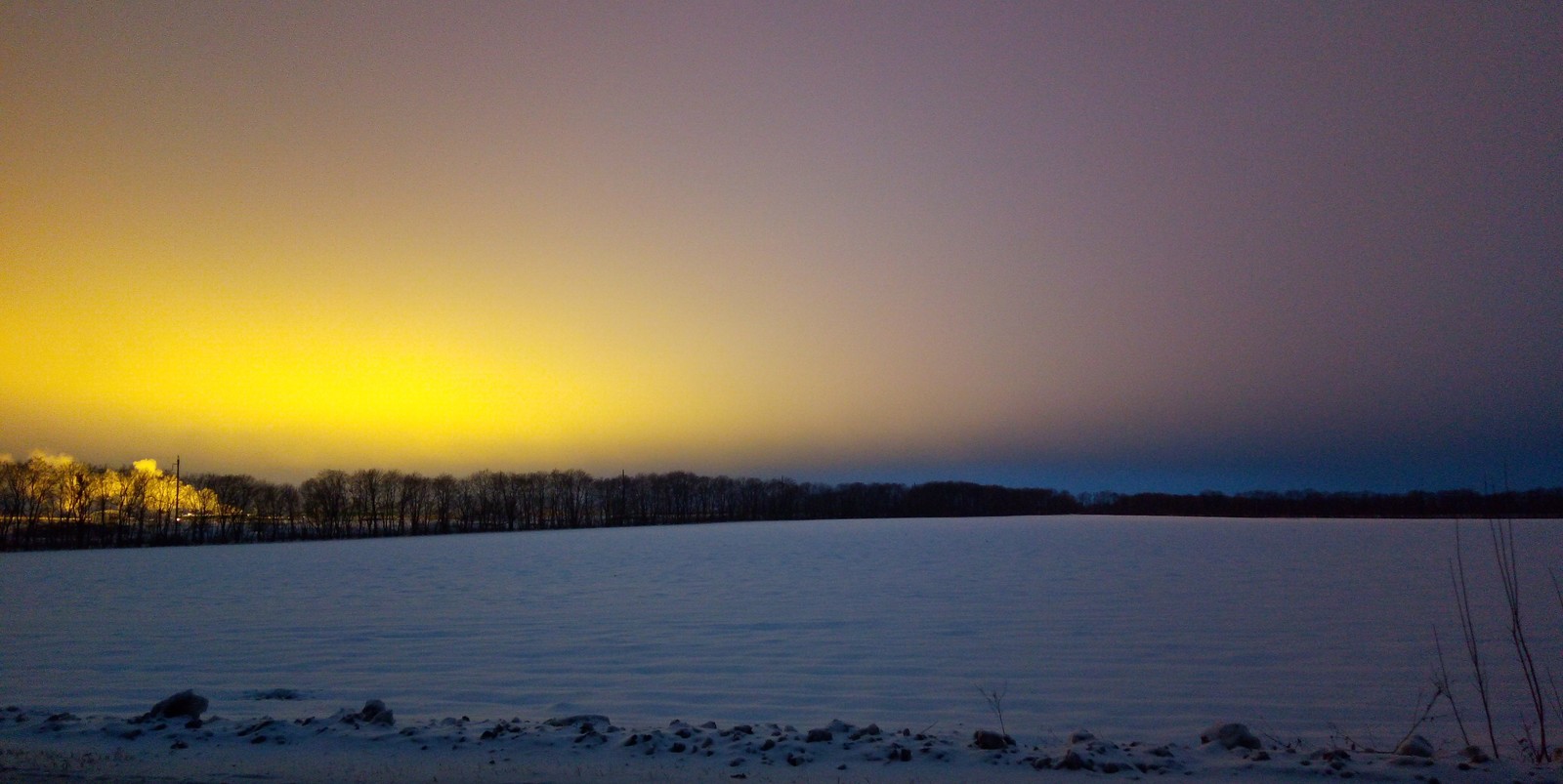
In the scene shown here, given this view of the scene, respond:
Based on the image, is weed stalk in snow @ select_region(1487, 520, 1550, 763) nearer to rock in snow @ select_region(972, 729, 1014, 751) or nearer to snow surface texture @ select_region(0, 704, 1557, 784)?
snow surface texture @ select_region(0, 704, 1557, 784)

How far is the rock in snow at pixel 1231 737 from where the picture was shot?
Answer: 698 centimetres

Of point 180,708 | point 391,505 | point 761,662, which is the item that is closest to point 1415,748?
point 761,662

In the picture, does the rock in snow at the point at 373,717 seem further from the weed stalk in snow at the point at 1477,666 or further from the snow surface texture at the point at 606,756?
the weed stalk in snow at the point at 1477,666

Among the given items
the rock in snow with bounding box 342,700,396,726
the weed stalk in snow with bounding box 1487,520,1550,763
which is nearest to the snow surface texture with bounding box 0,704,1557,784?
the rock in snow with bounding box 342,700,396,726

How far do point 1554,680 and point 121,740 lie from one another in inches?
570

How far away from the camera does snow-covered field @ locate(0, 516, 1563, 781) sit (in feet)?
24.0

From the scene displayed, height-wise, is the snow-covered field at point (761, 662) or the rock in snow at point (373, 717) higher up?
the rock in snow at point (373, 717)

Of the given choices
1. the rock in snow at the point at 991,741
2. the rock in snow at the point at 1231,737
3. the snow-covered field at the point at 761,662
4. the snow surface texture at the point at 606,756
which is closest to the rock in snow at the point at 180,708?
the snow surface texture at the point at 606,756

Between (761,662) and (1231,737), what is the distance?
19.8 ft

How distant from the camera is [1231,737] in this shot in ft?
23.1

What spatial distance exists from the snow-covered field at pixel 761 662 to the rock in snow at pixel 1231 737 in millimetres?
246

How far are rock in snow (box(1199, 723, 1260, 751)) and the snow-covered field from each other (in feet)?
0.81

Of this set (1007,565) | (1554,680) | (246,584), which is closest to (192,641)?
(246,584)

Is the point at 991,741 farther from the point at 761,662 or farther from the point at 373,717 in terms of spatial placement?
the point at 373,717
